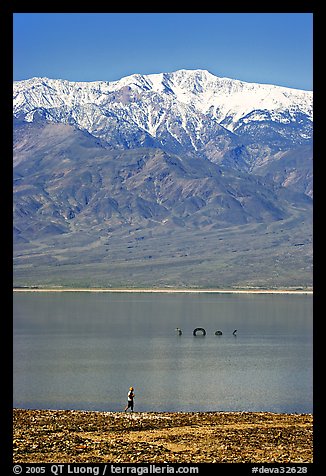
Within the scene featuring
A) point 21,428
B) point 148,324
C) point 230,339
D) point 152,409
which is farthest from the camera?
point 148,324

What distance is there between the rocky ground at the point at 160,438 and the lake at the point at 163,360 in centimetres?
1757

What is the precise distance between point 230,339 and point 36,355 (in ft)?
81.5

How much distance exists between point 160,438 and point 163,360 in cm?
5100

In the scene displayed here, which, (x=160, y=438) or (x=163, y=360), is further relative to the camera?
(x=163, y=360)

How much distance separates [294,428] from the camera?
19.5 m

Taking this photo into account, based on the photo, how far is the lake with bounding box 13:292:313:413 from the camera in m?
43.7

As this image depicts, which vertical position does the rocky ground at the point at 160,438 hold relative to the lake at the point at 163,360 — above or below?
above

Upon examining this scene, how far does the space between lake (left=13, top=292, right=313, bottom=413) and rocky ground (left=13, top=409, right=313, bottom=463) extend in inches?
692

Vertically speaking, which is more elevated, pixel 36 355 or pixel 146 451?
pixel 146 451

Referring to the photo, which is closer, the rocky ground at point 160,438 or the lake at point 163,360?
the rocky ground at point 160,438

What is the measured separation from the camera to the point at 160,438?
1780cm

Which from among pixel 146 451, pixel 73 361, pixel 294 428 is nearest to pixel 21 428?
pixel 146 451

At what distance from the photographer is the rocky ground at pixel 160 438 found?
14.6 meters
